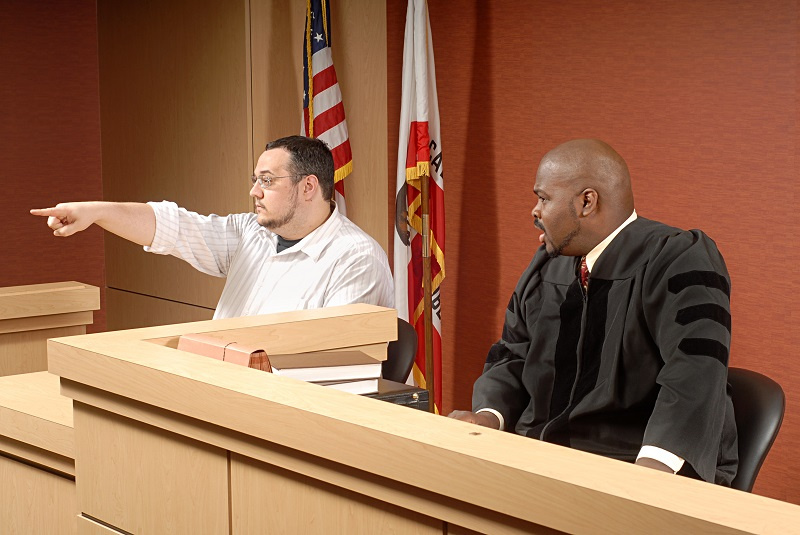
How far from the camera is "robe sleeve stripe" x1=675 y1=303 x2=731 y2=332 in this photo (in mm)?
2117

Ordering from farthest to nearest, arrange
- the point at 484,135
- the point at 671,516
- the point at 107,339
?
1. the point at 484,135
2. the point at 107,339
3. the point at 671,516

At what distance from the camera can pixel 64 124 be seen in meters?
6.25

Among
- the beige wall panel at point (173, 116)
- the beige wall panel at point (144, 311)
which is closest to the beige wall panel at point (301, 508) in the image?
the beige wall panel at point (173, 116)

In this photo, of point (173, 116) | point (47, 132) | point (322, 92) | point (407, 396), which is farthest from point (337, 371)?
point (47, 132)

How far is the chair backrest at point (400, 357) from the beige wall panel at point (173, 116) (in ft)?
8.32

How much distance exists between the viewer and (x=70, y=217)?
3.05 metres

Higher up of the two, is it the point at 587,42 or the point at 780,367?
the point at 587,42

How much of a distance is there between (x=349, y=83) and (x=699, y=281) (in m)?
3.22

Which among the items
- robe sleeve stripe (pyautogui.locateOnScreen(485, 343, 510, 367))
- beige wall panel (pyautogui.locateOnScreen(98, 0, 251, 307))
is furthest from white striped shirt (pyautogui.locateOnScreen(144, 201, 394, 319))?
beige wall panel (pyautogui.locateOnScreen(98, 0, 251, 307))

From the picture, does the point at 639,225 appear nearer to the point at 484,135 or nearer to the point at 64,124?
the point at 484,135

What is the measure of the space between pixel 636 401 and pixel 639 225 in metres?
0.43

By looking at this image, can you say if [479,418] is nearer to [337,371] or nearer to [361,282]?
[337,371]

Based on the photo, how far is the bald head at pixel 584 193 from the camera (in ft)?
7.77

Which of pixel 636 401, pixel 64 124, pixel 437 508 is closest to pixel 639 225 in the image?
pixel 636 401
